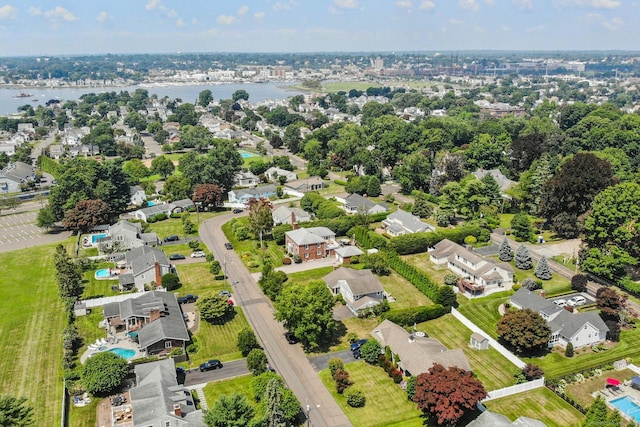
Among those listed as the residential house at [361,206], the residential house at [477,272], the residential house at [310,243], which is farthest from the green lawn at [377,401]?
the residential house at [361,206]

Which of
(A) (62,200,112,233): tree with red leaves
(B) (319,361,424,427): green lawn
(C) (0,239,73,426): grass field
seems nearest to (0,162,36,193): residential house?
(A) (62,200,112,233): tree with red leaves

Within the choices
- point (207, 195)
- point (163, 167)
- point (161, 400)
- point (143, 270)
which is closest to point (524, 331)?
point (161, 400)

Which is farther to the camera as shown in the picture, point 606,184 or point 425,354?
point 606,184

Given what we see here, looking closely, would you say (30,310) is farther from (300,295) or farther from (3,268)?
(300,295)

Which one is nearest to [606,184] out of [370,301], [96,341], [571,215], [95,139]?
[571,215]

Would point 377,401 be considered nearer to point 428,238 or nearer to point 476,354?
point 476,354

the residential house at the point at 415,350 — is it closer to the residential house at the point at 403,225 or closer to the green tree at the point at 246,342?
the green tree at the point at 246,342

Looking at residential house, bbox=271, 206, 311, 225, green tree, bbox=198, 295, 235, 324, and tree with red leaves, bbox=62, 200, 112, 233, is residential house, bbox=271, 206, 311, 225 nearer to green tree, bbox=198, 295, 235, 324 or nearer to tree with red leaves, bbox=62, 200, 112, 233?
tree with red leaves, bbox=62, 200, 112, 233
